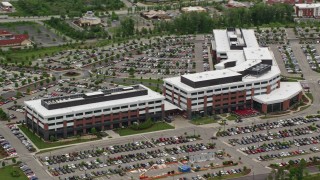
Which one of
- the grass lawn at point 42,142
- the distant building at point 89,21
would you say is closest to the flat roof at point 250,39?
the distant building at point 89,21

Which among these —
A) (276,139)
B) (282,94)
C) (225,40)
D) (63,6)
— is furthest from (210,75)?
(63,6)

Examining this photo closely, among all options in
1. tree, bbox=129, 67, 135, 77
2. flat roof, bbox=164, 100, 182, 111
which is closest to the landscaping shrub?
flat roof, bbox=164, 100, 182, 111

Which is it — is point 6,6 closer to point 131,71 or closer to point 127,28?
point 127,28

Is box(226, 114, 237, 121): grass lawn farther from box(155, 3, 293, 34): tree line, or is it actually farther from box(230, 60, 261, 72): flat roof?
box(155, 3, 293, 34): tree line

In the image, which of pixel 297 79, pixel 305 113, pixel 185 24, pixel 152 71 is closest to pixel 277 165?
pixel 305 113

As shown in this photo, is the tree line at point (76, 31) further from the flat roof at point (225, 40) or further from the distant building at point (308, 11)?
the distant building at point (308, 11)

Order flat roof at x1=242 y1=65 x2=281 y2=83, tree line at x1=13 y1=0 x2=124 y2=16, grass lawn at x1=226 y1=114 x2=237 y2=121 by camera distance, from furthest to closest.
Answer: tree line at x1=13 y1=0 x2=124 y2=16, flat roof at x1=242 y1=65 x2=281 y2=83, grass lawn at x1=226 y1=114 x2=237 y2=121
